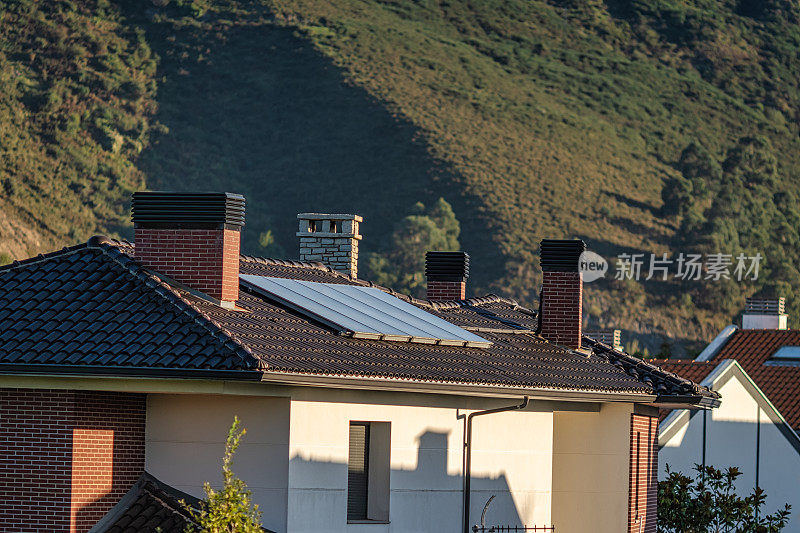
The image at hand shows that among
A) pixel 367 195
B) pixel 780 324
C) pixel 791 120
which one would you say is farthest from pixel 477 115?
pixel 780 324

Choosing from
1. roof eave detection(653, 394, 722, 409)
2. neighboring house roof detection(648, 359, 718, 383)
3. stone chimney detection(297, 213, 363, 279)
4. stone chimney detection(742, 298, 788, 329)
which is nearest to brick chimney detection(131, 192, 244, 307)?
roof eave detection(653, 394, 722, 409)

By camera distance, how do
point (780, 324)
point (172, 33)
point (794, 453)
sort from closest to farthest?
point (794, 453)
point (780, 324)
point (172, 33)

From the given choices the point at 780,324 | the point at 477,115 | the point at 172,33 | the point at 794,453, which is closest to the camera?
the point at 794,453

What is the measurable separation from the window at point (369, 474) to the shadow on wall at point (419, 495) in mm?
137

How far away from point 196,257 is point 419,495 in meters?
4.17

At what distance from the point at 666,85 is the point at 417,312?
11943 cm

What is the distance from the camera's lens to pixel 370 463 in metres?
18.3

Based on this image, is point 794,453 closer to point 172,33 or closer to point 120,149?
point 120,149

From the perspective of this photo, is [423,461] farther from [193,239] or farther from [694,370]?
[694,370]

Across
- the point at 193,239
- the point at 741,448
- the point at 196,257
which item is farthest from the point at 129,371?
the point at 741,448

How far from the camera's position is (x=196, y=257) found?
18.1m

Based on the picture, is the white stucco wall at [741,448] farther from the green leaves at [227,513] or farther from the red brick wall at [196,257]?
the green leaves at [227,513]

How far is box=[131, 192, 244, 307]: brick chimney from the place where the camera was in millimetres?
18078

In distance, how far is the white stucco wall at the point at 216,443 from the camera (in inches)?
650
